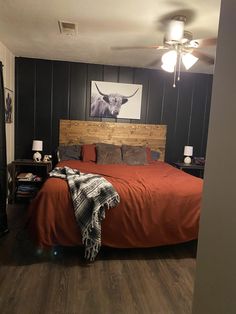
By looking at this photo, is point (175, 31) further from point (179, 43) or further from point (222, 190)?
point (222, 190)

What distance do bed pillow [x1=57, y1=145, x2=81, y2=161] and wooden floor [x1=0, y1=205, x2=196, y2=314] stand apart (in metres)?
1.57

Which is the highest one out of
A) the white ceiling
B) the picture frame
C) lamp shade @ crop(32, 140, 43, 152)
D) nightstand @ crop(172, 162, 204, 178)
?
the white ceiling

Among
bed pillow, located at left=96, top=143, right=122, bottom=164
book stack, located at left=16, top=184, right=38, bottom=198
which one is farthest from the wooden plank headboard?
book stack, located at left=16, top=184, right=38, bottom=198

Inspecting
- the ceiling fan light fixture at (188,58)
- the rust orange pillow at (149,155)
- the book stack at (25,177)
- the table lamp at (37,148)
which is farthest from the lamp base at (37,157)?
the ceiling fan light fixture at (188,58)

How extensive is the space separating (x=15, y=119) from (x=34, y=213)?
95.7 inches

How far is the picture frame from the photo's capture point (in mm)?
3758

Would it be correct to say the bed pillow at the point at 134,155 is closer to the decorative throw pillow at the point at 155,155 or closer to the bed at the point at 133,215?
the decorative throw pillow at the point at 155,155

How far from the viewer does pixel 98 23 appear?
2572 millimetres

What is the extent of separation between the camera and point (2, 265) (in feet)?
7.52

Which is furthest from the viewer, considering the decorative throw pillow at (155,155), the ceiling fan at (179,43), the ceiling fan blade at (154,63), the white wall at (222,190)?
the decorative throw pillow at (155,155)

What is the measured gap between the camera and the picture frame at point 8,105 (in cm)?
376

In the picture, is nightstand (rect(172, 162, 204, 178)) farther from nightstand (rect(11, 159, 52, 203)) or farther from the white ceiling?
nightstand (rect(11, 159, 52, 203))

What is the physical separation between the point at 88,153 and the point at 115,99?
110cm

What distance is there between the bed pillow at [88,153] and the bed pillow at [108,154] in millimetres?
87
